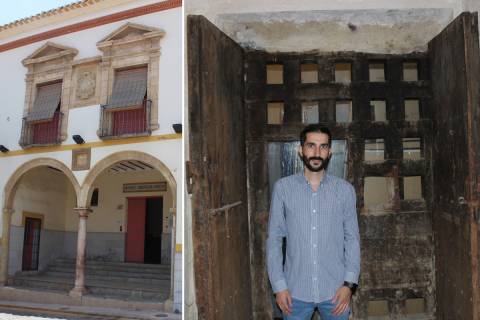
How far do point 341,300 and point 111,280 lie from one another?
1404 cm

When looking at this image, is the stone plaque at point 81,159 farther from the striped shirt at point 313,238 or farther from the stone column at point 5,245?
the striped shirt at point 313,238

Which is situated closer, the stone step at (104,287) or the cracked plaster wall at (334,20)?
the cracked plaster wall at (334,20)

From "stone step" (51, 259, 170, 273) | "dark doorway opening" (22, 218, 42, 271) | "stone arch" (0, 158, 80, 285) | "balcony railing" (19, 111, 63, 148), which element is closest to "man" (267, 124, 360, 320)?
"balcony railing" (19, 111, 63, 148)

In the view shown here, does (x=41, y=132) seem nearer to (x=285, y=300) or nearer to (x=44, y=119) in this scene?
(x=44, y=119)

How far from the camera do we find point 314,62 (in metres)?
3.37

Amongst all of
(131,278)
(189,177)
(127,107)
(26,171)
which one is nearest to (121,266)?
(131,278)

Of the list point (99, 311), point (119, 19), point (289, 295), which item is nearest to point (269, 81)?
point (289, 295)

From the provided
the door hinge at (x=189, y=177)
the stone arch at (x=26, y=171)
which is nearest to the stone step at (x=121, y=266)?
the stone arch at (x=26, y=171)

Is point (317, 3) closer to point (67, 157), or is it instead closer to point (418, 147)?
point (418, 147)

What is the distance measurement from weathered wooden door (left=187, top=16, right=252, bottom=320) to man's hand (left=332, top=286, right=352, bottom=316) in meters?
0.54

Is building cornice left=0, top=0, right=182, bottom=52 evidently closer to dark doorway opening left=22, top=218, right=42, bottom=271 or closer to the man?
dark doorway opening left=22, top=218, right=42, bottom=271

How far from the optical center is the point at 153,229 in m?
17.8

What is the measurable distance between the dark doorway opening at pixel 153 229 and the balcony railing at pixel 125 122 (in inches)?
168

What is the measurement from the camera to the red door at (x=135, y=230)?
17.5 metres
